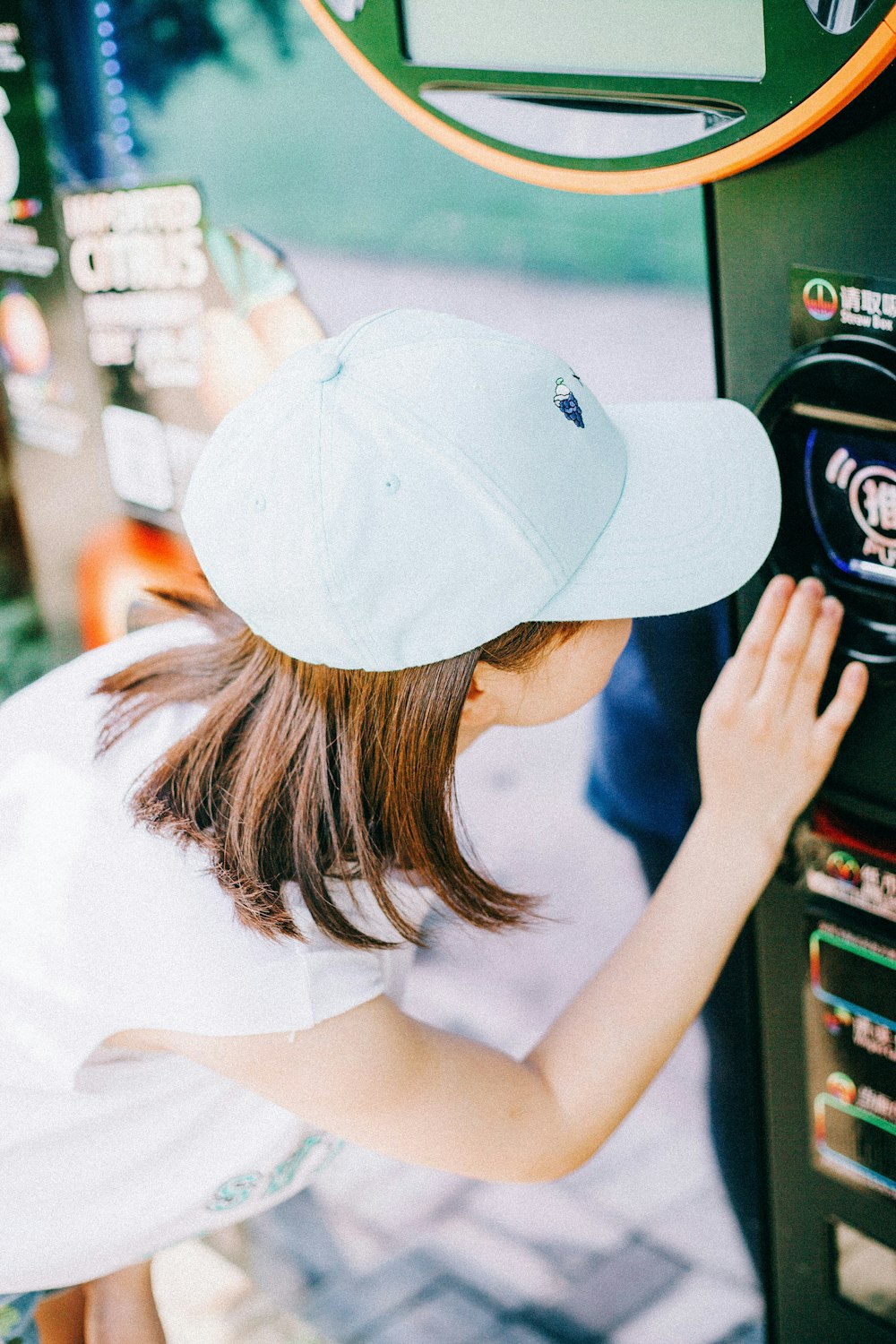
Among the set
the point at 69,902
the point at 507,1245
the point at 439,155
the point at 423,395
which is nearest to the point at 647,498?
the point at 423,395

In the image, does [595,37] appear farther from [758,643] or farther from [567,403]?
[758,643]

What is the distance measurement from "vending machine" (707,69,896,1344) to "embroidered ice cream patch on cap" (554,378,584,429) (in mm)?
141

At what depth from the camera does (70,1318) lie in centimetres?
144

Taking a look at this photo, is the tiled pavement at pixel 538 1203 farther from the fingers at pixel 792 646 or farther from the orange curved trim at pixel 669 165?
the orange curved trim at pixel 669 165

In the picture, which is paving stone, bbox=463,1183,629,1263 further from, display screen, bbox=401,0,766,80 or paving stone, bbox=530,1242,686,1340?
display screen, bbox=401,0,766,80

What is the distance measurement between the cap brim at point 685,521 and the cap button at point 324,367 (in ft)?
0.65

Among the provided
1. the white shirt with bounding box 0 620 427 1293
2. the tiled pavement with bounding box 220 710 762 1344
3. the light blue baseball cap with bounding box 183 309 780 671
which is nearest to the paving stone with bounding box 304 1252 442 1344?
the tiled pavement with bounding box 220 710 762 1344

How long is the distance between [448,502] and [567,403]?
114mm

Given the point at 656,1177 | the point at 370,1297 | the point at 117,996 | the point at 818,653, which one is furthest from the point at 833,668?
the point at 370,1297

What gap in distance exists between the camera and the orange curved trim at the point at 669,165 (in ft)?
2.37

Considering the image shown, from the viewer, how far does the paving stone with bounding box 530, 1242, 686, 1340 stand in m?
1.39

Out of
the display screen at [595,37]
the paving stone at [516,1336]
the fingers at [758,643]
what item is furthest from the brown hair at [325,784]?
the paving stone at [516,1336]

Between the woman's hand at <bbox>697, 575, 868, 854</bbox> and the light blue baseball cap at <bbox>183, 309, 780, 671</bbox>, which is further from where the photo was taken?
the woman's hand at <bbox>697, 575, 868, 854</bbox>

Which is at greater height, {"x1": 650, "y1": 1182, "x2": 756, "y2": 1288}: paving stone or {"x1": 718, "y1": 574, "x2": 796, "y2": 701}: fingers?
{"x1": 718, "y1": 574, "x2": 796, "y2": 701}: fingers
